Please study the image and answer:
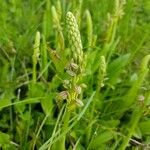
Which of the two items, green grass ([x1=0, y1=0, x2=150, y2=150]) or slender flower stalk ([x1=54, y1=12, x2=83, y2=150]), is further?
green grass ([x1=0, y1=0, x2=150, y2=150])

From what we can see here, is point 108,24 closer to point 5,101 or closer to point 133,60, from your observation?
point 133,60

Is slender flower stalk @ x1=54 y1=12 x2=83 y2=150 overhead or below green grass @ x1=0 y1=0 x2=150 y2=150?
overhead

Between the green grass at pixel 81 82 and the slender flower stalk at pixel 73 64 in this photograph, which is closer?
the slender flower stalk at pixel 73 64

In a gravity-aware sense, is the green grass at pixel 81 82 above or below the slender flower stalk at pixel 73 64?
below

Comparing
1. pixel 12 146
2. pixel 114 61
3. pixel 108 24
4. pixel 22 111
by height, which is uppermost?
pixel 108 24

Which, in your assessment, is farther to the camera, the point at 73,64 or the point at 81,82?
the point at 81,82

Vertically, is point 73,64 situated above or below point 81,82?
above

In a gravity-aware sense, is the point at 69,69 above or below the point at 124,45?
above

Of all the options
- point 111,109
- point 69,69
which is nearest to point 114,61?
point 111,109
